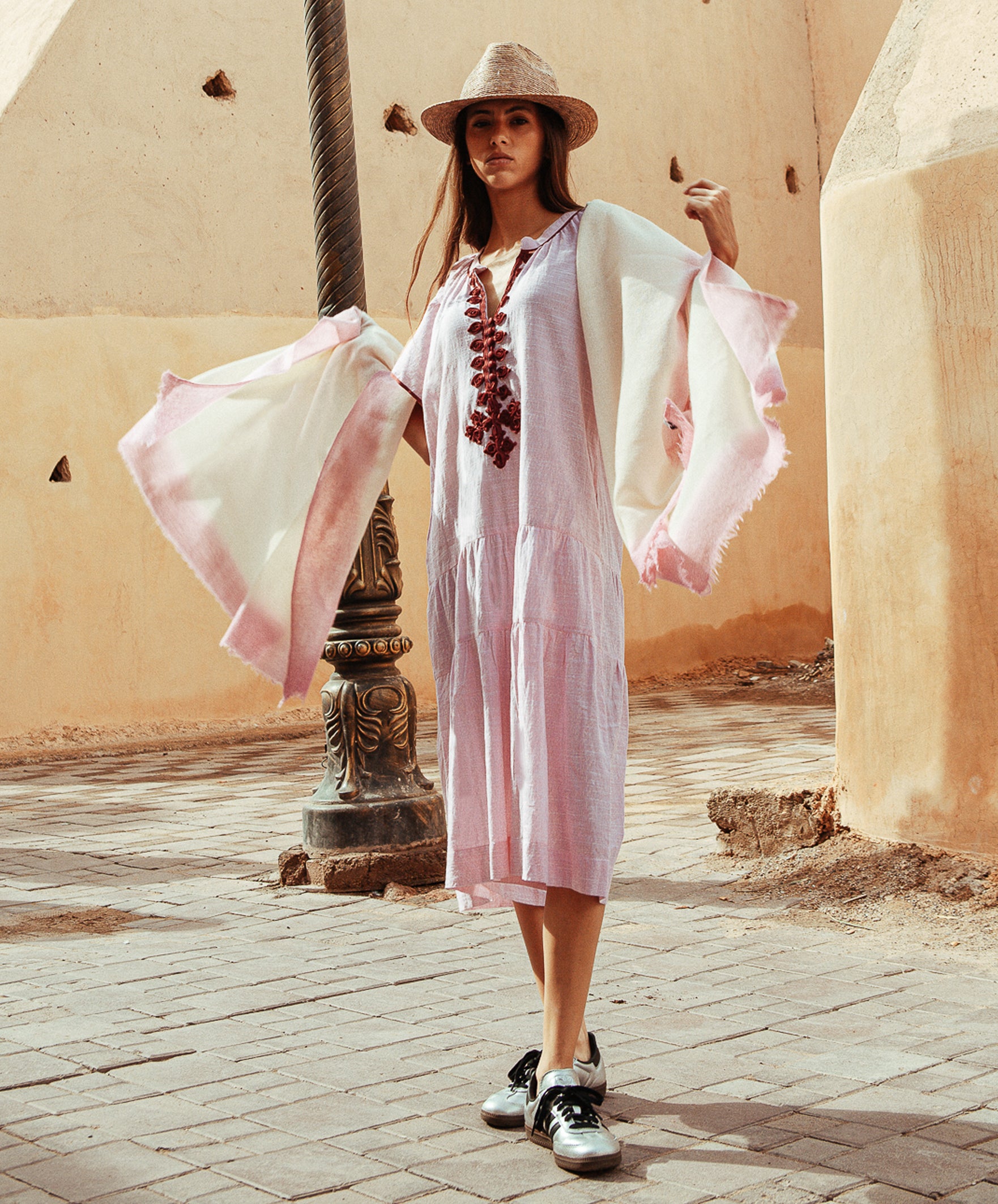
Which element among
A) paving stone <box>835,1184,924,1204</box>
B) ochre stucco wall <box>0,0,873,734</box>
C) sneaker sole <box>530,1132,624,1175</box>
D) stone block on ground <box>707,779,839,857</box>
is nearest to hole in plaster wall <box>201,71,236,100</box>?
ochre stucco wall <box>0,0,873,734</box>

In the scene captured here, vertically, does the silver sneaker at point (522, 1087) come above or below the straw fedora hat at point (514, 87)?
below

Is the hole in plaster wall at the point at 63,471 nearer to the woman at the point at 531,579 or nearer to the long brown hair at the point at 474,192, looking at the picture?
the long brown hair at the point at 474,192

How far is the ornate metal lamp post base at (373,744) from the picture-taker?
550 cm

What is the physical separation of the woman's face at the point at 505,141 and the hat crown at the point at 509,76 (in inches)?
1.5

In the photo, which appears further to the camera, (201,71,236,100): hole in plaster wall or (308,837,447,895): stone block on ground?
(201,71,236,100): hole in plaster wall

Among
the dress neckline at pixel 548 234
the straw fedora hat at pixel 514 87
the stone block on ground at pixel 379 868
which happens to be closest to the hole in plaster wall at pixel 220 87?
the stone block on ground at pixel 379 868

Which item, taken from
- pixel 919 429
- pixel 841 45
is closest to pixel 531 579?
pixel 919 429

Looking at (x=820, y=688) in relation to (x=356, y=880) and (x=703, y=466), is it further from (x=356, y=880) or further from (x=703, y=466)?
(x=703, y=466)

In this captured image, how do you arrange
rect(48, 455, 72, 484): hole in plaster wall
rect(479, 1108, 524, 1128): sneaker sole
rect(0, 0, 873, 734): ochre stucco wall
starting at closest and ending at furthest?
rect(479, 1108, 524, 1128): sneaker sole
rect(0, 0, 873, 734): ochre stucco wall
rect(48, 455, 72, 484): hole in plaster wall

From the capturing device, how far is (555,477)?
2.91 meters

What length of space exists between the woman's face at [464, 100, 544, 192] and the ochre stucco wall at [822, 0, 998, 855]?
1.96 metres

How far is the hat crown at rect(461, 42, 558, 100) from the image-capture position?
2998 mm

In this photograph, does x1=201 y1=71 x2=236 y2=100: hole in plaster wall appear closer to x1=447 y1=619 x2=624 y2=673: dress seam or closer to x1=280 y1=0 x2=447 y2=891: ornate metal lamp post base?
x1=280 y1=0 x2=447 y2=891: ornate metal lamp post base

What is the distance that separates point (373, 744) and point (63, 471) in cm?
622
